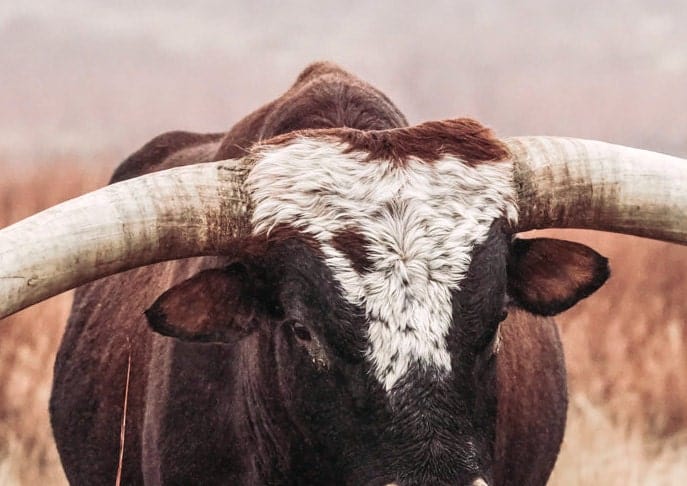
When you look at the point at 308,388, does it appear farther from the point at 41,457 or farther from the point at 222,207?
the point at 41,457

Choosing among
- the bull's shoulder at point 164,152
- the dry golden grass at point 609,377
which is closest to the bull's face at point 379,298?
the bull's shoulder at point 164,152

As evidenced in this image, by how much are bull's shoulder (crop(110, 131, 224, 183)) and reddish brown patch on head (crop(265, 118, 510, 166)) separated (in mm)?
2446

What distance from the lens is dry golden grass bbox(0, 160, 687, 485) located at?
25.1 ft

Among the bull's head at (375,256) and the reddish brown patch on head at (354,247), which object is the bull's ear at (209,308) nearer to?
the bull's head at (375,256)

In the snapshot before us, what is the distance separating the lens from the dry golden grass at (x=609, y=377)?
25.1 feet

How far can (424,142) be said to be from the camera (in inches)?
143

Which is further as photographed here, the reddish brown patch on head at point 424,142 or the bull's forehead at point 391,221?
the reddish brown patch on head at point 424,142

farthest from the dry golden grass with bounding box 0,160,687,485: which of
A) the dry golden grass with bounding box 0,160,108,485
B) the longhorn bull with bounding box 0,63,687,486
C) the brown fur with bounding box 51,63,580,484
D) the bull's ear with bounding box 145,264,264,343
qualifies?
the bull's ear with bounding box 145,264,264,343

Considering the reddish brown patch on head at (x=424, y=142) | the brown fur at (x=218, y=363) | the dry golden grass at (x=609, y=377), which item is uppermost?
the reddish brown patch on head at (x=424, y=142)

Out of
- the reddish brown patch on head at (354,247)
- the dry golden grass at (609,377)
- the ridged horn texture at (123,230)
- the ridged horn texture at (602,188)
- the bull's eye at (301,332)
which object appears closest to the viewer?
the ridged horn texture at (123,230)

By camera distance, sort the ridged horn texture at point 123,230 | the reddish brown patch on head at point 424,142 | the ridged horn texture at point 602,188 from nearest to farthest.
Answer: the ridged horn texture at point 123,230 → the reddish brown patch on head at point 424,142 → the ridged horn texture at point 602,188

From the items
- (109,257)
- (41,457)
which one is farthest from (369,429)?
(41,457)

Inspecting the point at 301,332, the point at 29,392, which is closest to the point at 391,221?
the point at 301,332

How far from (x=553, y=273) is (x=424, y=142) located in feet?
1.91
